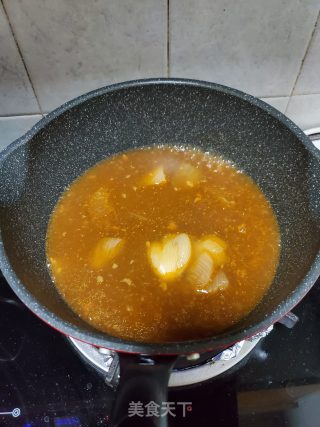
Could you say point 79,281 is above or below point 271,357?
above

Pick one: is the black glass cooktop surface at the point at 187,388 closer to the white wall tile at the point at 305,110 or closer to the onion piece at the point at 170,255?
the onion piece at the point at 170,255

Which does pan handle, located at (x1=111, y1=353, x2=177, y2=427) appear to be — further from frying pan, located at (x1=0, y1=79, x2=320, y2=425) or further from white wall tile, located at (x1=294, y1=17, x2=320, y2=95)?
white wall tile, located at (x1=294, y1=17, x2=320, y2=95)

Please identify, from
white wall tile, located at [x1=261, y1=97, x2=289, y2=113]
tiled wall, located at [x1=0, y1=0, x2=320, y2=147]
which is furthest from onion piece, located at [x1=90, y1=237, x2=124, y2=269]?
white wall tile, located at [x1=261, y1=97, x2=289, y2=113]

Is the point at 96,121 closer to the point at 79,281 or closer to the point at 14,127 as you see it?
the point at 14,127

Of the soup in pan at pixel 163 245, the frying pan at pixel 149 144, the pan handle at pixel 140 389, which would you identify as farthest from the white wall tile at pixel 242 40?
the pan handle at pixel 140 389

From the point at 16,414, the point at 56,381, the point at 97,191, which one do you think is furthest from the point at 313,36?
the point at 16,414
